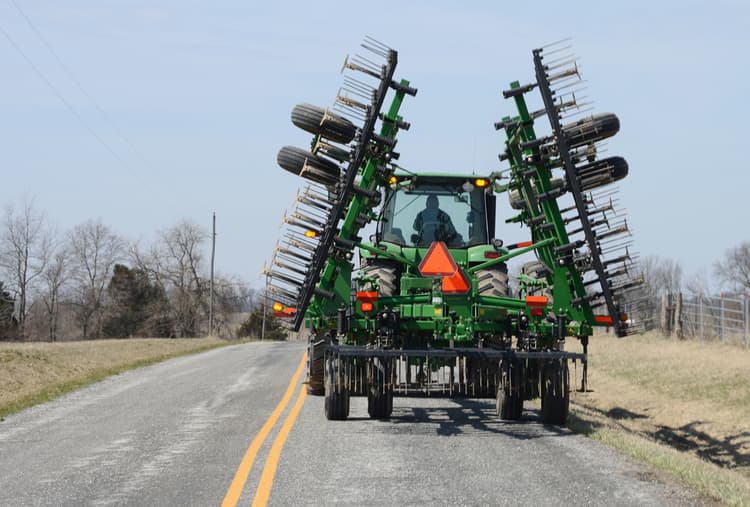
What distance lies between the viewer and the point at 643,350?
97.6 feet

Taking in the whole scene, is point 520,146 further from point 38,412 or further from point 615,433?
point 38,412

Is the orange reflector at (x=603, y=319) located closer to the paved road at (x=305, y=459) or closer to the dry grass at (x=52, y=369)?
the paved road at (x=305, y=459)

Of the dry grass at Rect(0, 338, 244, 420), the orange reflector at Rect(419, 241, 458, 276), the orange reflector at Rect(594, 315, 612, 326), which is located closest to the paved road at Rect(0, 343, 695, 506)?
the orange reflector at Rect(594, 315, 612, 326)

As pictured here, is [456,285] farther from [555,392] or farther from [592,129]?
[592,129]

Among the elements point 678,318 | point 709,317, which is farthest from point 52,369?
point 709,317

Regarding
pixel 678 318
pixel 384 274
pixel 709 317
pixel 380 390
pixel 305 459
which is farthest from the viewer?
pixel 678 318

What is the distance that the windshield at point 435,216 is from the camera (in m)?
13.7

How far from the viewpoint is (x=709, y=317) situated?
3103cm

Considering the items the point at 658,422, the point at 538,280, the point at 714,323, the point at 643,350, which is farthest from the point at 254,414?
the point at 714,323

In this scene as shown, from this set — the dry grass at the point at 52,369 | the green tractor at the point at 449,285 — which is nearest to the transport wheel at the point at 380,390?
the green tractor at the point at 449,285

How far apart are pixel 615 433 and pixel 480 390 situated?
1.70 metres

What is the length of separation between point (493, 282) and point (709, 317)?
804 inches

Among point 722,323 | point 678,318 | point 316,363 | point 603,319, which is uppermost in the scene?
point 678,318

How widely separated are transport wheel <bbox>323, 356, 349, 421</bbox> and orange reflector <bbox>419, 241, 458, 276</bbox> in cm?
164
